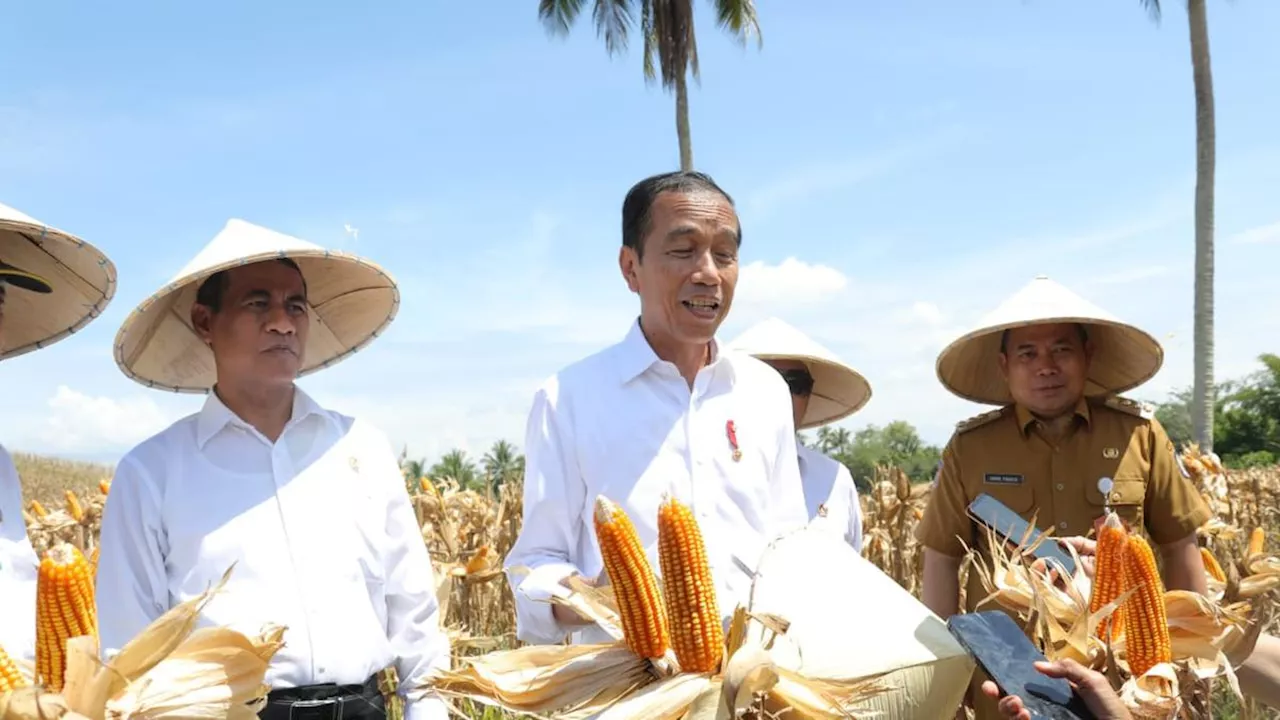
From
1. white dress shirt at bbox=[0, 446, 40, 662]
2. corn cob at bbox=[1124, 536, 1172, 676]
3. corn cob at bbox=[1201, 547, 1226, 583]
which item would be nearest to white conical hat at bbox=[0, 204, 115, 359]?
white dress shirt at bbox=[0, 446, 40, 662]

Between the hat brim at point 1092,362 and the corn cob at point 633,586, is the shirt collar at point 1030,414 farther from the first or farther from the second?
the corn cob at point 633,586

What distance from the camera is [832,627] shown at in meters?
2.04

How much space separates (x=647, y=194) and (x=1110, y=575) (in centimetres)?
164

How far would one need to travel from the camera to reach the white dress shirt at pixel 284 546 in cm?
272

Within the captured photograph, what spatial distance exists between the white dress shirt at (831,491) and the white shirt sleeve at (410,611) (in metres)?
2.72

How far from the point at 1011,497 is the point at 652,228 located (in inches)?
67.1

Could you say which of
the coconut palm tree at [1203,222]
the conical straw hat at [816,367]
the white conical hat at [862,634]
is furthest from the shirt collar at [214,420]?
the coconut palm tree at [1203,222]

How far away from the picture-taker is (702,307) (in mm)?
2844

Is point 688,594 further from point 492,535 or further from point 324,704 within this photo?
point 492,535

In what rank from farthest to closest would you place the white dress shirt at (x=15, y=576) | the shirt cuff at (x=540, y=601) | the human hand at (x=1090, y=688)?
the white dress shirt at (x=15, y=576) < the shirt cuff at (x=540, y=601) < the human hand at (x=1090, y=688)

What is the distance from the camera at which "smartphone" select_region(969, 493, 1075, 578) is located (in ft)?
10.0

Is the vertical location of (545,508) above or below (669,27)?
below

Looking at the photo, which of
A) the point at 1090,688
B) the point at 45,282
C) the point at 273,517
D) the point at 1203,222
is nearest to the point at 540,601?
the point at 273,517

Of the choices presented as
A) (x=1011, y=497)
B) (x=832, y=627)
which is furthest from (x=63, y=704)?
(x=1011, y=497)
